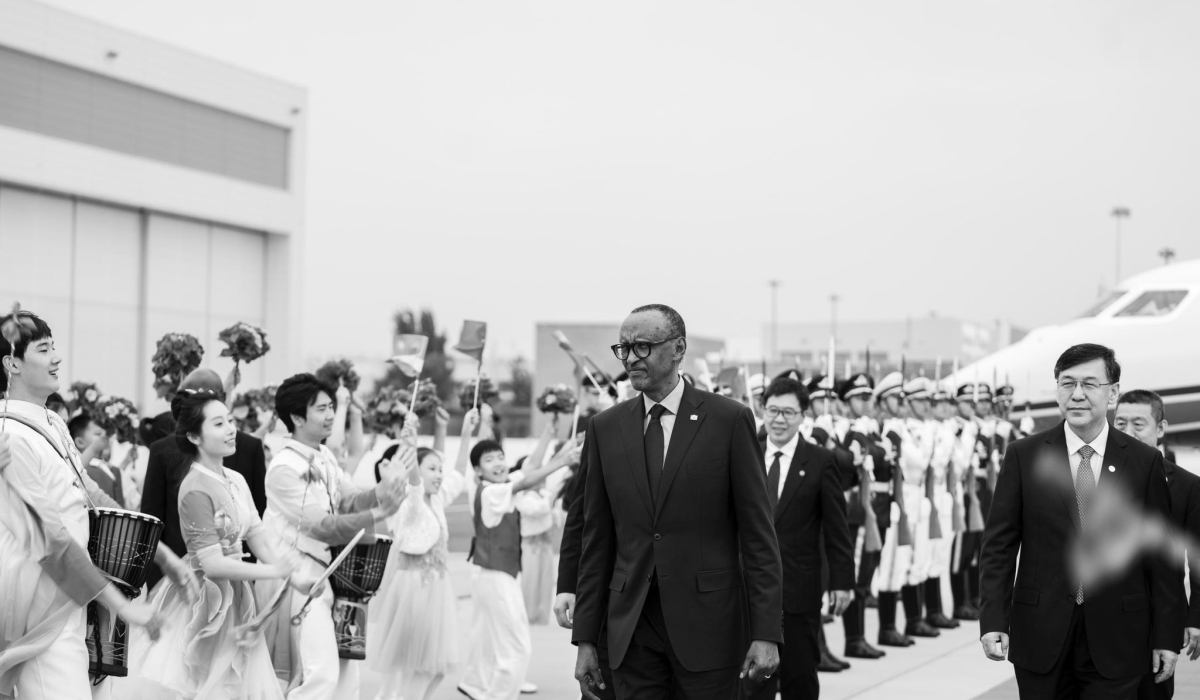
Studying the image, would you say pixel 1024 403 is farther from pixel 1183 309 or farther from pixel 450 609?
pixel 450 609

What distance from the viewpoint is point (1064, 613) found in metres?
5.30

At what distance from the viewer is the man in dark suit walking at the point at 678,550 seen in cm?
487

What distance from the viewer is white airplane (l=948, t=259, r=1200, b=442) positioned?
1828 centimetres

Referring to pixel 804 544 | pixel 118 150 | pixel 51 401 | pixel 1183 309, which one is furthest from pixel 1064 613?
pixel 118 150

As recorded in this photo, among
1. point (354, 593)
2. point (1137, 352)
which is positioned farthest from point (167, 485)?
point (1137, 352)

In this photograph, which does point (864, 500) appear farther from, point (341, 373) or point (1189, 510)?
point (1189, 510)

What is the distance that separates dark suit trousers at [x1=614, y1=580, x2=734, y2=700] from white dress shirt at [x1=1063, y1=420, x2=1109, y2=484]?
1629 millimetres

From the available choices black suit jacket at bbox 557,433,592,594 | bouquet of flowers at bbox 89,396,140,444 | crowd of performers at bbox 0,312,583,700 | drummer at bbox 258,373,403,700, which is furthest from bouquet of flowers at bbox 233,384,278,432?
black suit jacket at bbox 557,433,592,594

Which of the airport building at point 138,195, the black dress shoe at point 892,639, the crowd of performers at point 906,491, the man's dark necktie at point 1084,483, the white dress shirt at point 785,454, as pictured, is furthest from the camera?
the airport building at point 138,195

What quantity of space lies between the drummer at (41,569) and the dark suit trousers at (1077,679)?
3.57 meters

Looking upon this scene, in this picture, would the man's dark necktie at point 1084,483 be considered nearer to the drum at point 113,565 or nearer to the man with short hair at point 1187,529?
the man with short hair at point 1187,529

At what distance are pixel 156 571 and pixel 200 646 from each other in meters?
0.83

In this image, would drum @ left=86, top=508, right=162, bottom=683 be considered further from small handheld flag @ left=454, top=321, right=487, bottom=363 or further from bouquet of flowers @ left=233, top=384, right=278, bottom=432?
bouquet of flowers @ left=233, top=384, right=278, bottom=432

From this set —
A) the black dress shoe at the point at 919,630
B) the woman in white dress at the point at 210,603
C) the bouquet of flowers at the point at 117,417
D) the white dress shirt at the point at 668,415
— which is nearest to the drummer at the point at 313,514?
the woman in white dress at the point at 210,603
